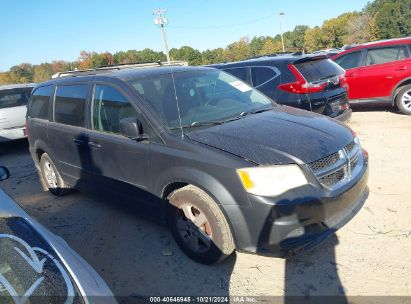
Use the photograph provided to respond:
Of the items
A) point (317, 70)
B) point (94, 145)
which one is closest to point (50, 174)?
point (94, 145)

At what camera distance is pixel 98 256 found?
364cm

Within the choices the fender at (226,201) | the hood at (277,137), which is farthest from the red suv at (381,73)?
the fender at (226,201)

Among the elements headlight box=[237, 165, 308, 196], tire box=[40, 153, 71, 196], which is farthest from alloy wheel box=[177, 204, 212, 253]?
tire box=[40, 153, 71, 196]

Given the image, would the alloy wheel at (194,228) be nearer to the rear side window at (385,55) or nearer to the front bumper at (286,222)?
the front bumper at (286,222)

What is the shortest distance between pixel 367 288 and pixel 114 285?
2.06 metres

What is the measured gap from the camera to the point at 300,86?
5.68 m

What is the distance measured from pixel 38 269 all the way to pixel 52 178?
12.5 ft

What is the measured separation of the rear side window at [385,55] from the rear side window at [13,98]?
27.1ft

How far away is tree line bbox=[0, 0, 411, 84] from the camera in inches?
2840

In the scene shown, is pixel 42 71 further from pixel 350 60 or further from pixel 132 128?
pixel 132 128

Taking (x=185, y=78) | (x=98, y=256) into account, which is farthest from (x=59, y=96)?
(x=98, y=256)

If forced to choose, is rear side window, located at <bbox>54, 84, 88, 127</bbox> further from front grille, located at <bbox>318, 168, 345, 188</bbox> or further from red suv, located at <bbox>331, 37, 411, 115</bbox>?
red suv, located at <bbox>331, 37, 411, 115</bbox>

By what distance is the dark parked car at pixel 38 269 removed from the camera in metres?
1.67

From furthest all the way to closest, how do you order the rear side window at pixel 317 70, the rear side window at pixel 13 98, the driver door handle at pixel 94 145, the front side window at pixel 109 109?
the rear side window at pixel 13 98
the rear side window at pixel 317 70
the driver door handle at pixel 94 145
the front side window at pixel 109 109
